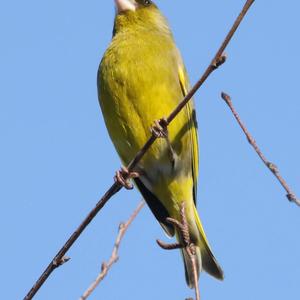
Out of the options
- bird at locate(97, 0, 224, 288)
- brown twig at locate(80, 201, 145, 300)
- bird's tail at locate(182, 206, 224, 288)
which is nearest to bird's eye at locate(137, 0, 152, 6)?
bird at locate(97, 0, 224, 288)

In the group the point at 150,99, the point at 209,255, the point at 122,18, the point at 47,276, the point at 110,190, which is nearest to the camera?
the point at 47,276

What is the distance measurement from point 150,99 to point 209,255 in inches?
49.4

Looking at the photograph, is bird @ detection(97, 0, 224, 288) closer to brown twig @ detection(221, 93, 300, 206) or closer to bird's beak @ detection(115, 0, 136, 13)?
bird's beak @ detection(115, 0, 136, 13)

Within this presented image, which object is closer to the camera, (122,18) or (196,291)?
(196,291)

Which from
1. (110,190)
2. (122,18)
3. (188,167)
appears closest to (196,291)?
(110,190)

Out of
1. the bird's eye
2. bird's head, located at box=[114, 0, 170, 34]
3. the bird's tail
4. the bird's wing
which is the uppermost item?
the bird's eye

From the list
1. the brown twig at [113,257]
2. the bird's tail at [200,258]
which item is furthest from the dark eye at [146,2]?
the brown twig at [113,257]

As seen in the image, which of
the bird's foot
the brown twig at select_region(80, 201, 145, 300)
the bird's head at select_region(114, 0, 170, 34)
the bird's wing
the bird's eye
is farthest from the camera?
the bird's eye

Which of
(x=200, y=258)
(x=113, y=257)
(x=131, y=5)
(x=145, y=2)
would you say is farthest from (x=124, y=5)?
(x=113, y=257)

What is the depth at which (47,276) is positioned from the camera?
271 centimetres

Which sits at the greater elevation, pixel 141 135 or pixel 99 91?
pixel 99 91

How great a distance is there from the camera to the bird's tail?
4606 mm

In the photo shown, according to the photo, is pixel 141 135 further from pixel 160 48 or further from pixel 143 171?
pixel 160 48

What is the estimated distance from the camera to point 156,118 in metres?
4.50
